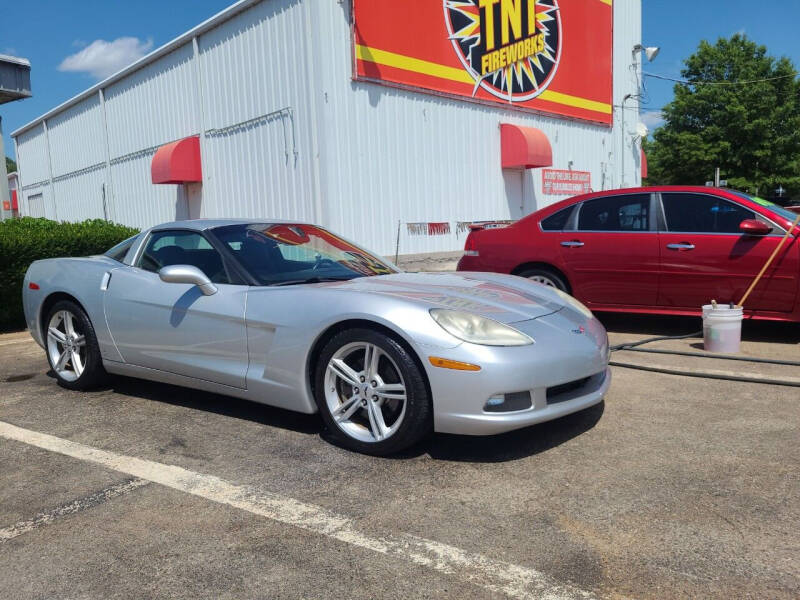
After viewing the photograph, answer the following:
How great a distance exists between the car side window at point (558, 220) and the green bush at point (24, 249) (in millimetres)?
5949

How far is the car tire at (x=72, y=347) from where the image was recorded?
181 inches

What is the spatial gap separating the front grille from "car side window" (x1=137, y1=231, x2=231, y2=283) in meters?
1.94

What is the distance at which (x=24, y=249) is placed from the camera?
789 centimetres

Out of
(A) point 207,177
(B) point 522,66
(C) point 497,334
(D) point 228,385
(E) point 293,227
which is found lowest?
(D) point 228,385

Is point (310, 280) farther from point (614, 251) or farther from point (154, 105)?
point (154, 105)

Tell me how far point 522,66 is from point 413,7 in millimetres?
3620

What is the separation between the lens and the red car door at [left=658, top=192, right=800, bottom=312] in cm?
560

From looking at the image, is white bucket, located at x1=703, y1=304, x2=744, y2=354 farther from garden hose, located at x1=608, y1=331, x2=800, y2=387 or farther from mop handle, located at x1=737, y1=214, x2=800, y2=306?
mop handle, located at x1=737, y1=214, x2=800, y2=306

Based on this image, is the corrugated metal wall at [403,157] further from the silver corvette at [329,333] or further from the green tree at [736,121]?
the green tree at [736,121]

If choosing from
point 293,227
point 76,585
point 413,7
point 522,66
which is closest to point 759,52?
point 522,66

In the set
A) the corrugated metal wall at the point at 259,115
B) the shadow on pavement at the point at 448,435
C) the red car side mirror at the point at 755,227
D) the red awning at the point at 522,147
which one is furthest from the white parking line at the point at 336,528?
the red awning at the point at 522,147

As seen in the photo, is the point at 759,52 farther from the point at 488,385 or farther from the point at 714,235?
the point at 488,385

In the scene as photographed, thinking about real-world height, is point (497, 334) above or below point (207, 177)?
below

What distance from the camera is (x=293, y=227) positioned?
456 centimetres
